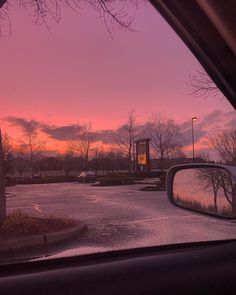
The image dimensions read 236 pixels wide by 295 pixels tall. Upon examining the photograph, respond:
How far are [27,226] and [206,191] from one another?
5.92 meters

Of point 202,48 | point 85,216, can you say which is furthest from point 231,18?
point 85,216

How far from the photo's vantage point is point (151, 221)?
1055cm

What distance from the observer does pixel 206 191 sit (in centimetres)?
245

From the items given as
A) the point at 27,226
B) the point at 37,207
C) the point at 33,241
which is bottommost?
the point at 37,207

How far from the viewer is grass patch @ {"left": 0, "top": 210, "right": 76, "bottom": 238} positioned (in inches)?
307

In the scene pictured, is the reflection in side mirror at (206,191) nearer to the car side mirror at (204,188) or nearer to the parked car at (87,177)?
the car side mirror at (204,188)

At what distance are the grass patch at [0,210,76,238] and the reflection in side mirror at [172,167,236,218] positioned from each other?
5.35 metres

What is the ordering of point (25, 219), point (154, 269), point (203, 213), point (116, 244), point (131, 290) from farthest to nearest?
point (25, 219) → point (116, 244) → point (203, 213) → point (154, 269) → point (131, 290)

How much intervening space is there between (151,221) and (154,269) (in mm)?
8306

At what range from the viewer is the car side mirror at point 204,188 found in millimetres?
2168

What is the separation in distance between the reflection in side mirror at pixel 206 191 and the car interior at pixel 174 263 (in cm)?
25

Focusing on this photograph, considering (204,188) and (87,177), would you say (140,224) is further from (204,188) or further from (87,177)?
(87,177)

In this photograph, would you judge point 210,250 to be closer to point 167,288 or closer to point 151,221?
→ point 167,288

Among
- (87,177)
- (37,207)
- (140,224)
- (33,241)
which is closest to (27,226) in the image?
(33,241)
